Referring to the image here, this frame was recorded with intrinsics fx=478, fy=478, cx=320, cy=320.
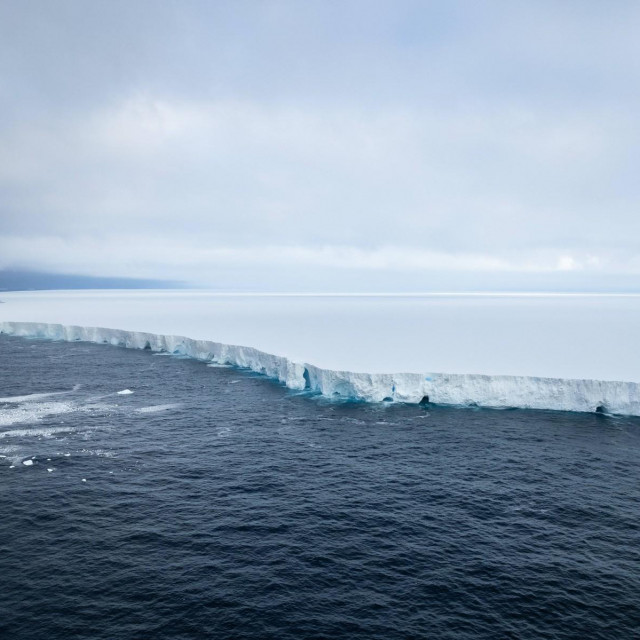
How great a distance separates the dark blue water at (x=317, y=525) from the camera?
18062 mm

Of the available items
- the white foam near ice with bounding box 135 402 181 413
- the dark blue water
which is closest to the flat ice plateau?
the dark blue water

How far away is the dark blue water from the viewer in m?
18.1

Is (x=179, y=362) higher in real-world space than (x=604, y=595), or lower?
higher

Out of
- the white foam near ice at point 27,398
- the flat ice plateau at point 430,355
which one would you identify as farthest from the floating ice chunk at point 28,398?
the flat ice plateau at point 430,355

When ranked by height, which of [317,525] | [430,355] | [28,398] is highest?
[430,355]

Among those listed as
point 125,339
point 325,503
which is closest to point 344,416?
point 325,503

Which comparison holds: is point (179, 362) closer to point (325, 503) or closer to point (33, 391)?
point (33, 391)

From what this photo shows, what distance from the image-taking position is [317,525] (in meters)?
24.6

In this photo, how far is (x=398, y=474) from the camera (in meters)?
30.7

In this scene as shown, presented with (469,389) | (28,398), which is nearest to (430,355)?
(469,389)

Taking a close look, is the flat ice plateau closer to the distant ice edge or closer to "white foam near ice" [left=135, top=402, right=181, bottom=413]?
the distant ice edge

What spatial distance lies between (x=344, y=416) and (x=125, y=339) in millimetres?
56193

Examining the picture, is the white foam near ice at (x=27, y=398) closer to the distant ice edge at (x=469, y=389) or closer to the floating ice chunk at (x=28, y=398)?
the floating ice chunk at (x=28, y=398)

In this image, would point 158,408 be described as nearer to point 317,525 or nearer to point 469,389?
point 317,525
